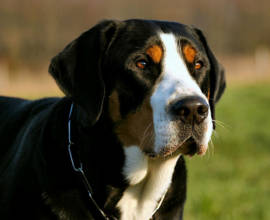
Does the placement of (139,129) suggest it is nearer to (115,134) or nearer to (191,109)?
(115,134)

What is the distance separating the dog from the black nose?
0.06 ft

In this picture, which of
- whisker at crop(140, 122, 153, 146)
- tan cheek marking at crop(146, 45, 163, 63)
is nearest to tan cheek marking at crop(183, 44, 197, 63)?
tan cheek marking at crop(146, 45, 163, 63)

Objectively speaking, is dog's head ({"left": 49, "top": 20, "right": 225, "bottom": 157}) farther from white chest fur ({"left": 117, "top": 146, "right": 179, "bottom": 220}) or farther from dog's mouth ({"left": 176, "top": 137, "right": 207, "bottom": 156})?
white chest fur ({"left": 117, "top": 146, "right": 179, "bottom": 220})

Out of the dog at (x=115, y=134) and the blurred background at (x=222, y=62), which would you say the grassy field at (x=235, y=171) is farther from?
the dog at (x=115, y=134)

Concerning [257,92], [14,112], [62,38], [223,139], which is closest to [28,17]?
[62,38]

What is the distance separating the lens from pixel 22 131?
3.78 metres

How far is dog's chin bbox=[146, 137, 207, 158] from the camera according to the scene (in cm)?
286

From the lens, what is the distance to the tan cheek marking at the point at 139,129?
2871 millimetres

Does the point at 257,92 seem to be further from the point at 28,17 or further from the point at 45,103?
the point at 28,17

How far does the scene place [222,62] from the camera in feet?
88.7

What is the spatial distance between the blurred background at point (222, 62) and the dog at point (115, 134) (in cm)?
184

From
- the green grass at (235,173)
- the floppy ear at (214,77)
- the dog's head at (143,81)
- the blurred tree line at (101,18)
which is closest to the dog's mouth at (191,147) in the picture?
the dog's head at (143,81)

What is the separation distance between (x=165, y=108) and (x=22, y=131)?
4.82ft

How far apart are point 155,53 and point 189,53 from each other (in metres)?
0.25
